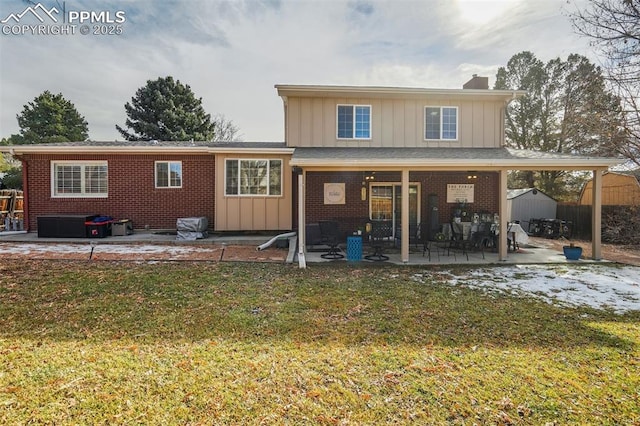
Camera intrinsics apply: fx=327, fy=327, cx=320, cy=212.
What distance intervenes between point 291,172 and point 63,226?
7548mm

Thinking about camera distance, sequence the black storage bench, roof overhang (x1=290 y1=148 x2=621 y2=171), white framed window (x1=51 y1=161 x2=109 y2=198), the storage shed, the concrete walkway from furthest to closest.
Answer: the storage shed
white framed window (x1=51 y1=161 x2=109 y2=198)
the black storage bench
the concrete walkway
roof overhang (x1=290 y1=148 x2=621 y2=171)

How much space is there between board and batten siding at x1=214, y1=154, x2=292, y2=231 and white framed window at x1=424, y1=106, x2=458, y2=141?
5.15m

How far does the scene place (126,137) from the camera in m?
26.7

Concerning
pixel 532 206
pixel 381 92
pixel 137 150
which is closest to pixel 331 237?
pixel 381 92

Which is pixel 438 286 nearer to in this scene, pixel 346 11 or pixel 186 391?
pixel 186 391

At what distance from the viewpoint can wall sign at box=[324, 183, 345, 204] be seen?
11.5 m

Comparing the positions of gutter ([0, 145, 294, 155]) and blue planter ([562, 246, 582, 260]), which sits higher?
gutter ([0, 145, 294, 155])

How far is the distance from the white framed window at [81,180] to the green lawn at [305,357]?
6.35 metres

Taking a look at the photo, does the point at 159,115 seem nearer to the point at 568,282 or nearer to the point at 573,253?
the point at 573,253

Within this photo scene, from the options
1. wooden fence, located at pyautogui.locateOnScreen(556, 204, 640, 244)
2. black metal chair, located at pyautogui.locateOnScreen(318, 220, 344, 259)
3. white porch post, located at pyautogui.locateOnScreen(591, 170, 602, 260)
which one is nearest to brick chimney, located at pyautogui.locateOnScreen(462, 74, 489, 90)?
Answer: white porch post, located at pyautogui.locateOnScreen(591, 170, 602, 260)

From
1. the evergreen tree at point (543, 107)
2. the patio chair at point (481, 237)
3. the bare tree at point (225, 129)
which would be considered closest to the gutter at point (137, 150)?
the patio chair at point (481, 237)

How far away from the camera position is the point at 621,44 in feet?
Answer: 37.1

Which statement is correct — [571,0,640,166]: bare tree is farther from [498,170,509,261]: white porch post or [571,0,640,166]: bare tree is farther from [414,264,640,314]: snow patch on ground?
[498,170,509,261]: white porch post

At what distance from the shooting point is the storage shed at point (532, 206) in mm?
17391
